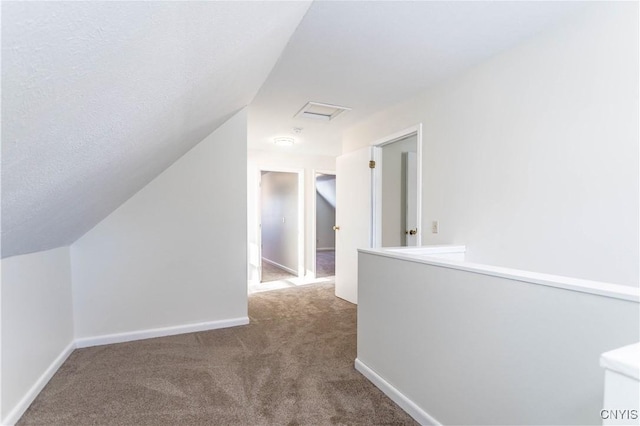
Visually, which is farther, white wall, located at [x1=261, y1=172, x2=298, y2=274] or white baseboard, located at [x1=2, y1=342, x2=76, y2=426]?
white wall, located at [x1=261, y1=172, x2=298, y2=274]

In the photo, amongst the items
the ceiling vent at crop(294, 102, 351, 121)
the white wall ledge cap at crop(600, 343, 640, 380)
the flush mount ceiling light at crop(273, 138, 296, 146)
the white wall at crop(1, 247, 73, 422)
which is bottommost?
the white wall at crop(1, 247, 73, 422)

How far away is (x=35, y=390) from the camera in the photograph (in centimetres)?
178

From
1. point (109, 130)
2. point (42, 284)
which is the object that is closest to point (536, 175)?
point (109, 130)

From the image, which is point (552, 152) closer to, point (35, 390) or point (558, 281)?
point (558, 281)

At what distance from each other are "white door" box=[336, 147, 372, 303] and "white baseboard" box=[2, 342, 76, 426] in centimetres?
270

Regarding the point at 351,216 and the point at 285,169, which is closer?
the point at 351,216

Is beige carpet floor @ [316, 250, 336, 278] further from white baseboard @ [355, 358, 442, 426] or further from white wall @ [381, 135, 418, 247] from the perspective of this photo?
white baseboard @ [355, 358, 442, 426]

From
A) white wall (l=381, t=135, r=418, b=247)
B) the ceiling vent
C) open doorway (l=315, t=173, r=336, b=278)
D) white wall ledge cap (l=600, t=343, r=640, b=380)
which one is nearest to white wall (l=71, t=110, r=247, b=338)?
the ceiling vent

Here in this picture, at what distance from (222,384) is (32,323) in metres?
1.17

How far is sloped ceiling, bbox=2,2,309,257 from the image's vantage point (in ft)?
1.92

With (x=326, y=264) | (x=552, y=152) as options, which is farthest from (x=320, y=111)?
(x=326, y=264)

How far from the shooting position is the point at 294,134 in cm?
411

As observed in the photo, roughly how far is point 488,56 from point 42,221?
9.43ft

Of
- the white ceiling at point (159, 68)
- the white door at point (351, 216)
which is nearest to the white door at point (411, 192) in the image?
the white door at point (351, 216)
